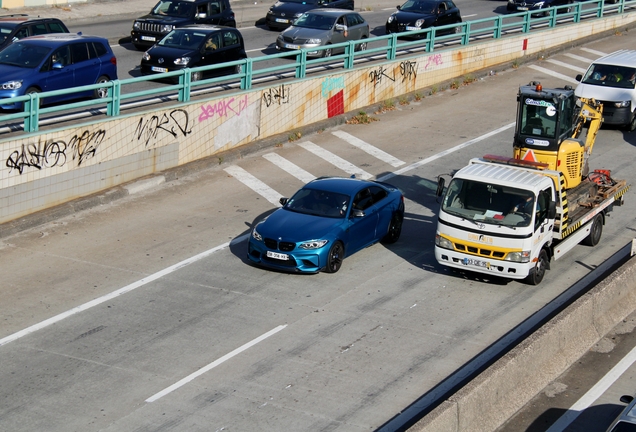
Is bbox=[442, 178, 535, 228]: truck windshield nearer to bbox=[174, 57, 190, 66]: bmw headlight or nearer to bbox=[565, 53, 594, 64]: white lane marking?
bbox=[174, 57, 190, 66]: bmw headlight

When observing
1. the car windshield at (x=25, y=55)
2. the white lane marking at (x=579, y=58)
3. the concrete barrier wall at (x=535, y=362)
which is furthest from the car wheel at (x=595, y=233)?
the white lane marking at (x=579, y=58)

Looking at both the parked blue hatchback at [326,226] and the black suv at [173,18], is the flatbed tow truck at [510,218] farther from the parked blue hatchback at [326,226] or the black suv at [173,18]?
the black suv at [173,18]

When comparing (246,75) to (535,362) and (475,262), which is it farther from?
(535,362)

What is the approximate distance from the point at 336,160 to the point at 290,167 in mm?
1322

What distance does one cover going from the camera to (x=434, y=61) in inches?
1174

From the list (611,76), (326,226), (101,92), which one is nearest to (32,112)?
(101,92)

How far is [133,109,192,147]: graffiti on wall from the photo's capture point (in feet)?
66.9

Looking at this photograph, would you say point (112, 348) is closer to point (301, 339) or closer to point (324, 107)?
point (301, 339)

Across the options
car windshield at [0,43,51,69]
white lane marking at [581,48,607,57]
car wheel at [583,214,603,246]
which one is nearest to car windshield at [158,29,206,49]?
car windshield at [0,43,51,69]

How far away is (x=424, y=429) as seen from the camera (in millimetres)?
9484

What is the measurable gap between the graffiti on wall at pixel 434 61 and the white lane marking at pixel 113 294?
13693mm

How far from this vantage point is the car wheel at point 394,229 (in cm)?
1768

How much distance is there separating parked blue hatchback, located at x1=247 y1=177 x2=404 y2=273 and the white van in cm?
1046

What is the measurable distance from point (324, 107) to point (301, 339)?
43.4ft
